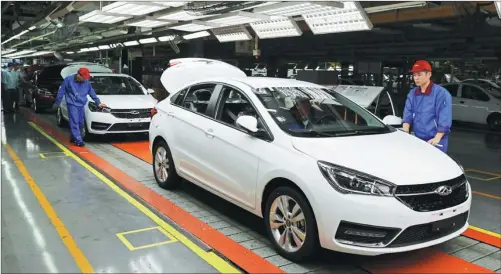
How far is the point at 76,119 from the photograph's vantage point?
27.4 feet

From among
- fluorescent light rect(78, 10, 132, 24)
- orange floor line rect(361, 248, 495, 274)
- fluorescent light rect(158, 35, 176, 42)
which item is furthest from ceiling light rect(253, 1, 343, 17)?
fluorescent light rect(158, 35, 176, 42)

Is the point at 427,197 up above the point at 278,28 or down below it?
below

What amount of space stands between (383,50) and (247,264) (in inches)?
546

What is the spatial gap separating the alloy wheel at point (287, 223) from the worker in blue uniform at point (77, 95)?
19.0 feet

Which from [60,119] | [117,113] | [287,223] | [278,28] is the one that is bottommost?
[60,119]

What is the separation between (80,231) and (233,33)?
735 cm

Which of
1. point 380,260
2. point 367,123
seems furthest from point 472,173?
point 380,260

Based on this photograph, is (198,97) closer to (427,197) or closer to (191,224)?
(191,224)

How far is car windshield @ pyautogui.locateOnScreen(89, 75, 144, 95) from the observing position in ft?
31.0

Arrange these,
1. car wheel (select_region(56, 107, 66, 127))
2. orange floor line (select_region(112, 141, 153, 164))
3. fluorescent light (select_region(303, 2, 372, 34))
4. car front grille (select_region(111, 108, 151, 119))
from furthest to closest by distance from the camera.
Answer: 1. car wheel (select_region(56, 107, 66, 127))
2. car front grille (select_region(111, 108, 151, 119))
3. orange floor line (select_region(112, 141, 153, 164))
4. fluorescent light (select_region(303, 2, 372, 34))

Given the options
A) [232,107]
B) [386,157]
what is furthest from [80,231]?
[386,157]

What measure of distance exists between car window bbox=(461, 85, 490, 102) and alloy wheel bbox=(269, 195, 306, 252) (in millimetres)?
11247

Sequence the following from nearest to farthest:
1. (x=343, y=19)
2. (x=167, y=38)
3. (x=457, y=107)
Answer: (x=343, y=19) → (x=457, y=107) → (x=167, y=38)

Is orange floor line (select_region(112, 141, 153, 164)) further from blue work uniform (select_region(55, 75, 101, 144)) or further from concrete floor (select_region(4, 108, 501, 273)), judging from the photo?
blue work uniform (select_region(55, 75, 101, 144))
